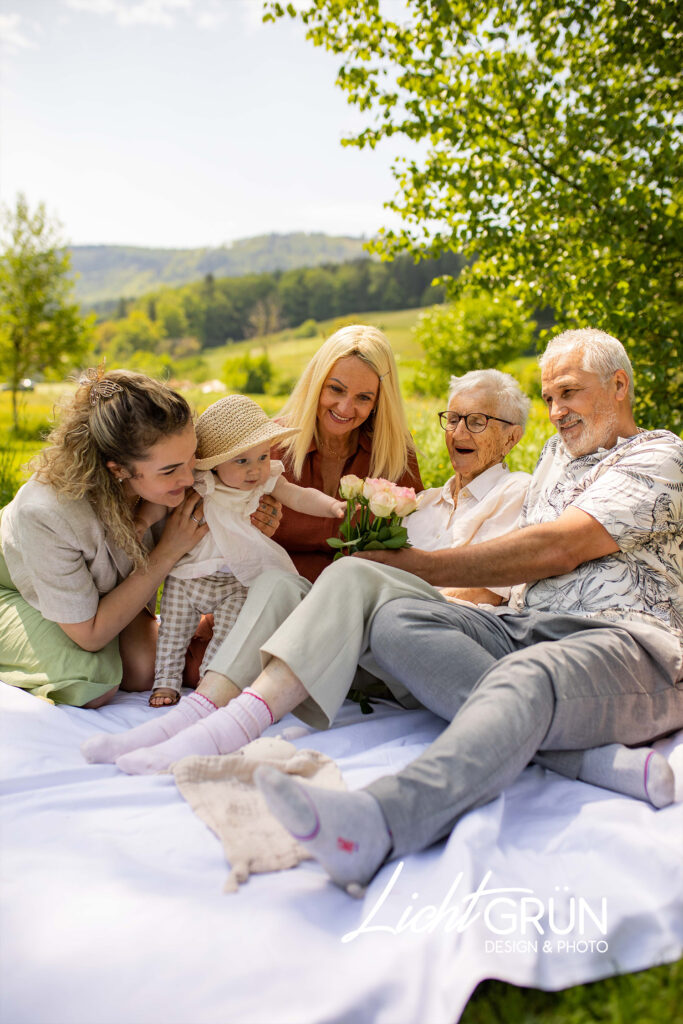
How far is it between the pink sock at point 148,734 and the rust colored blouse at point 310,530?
1.19 meters

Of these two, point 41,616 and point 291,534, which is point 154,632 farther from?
point 291,534

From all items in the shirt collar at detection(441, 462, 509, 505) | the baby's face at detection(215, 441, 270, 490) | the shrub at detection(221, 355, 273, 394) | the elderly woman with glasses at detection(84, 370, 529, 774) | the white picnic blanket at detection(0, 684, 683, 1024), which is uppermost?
the baby's face at detection(215, 441, 270, 490)

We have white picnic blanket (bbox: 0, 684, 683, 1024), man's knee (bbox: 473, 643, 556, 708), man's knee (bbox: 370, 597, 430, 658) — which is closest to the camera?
white picnic blanket (bbox: 0, 684, 683, 1024)

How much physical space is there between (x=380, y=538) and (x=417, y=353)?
246 ft

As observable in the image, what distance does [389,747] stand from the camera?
2.62m

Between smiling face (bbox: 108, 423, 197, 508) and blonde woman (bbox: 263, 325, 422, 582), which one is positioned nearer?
smiling face (bbox: 108, 423, 197, 508)

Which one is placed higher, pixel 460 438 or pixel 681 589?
pixel 460 438

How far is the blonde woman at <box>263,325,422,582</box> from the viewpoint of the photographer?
3855mm

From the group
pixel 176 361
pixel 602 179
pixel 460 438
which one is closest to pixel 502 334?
pixel 602 179

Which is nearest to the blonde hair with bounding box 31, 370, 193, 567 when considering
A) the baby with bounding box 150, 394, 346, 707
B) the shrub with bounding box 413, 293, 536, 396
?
the baby with bounding box 150, 394, 346, 707

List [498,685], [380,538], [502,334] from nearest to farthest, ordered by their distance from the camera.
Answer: [498,685] → [380,538] → [502,334]

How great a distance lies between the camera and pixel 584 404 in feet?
10.5

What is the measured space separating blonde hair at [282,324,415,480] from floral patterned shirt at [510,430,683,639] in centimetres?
119

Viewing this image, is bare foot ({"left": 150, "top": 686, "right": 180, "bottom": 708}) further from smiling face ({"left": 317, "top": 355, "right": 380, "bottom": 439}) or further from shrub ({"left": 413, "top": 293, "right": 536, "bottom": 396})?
shrub ({"left": 413, "top": 293, "right": 536, "bottom": 396})
